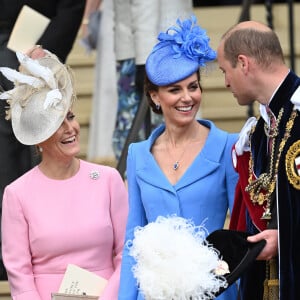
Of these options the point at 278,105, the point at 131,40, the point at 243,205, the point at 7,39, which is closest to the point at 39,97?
the point at 243,205

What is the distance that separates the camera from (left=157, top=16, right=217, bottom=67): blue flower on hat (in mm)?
5566

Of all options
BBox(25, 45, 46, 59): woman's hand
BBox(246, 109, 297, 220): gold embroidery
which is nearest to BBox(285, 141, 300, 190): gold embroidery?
BBox(246, 109, 297, 220): gold embroidery

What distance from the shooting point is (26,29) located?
7.50 meters

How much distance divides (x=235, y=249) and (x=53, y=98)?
4.27 feet

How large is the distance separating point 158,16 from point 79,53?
289cm

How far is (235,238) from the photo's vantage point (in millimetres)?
5000

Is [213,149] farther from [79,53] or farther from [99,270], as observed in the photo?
[79,53]

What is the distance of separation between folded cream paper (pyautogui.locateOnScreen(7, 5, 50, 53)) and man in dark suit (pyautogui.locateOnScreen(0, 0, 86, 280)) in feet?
0.17

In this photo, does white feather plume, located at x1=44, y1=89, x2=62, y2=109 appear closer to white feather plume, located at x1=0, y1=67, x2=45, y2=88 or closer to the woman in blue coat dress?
white feather plume, located at x1=0, y1=67, x2=45, y2=88

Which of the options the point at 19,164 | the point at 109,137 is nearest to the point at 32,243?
the point at 19,164

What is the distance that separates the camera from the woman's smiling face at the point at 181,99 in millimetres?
5559

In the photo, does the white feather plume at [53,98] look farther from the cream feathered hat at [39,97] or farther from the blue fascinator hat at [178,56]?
the blue fascinator hat at [178,56]

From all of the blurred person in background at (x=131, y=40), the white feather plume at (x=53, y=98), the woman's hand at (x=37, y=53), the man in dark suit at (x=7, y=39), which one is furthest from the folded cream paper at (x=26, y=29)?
the white feather plume at (x=53, y=98)

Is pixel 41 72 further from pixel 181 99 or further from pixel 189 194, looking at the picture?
pixel 189 194
